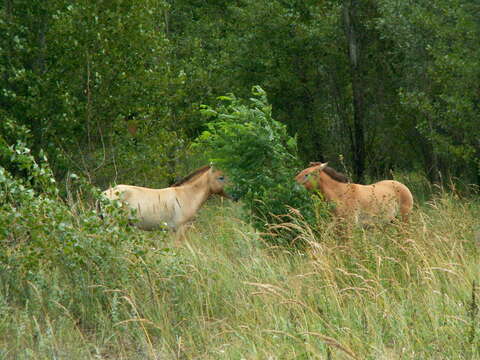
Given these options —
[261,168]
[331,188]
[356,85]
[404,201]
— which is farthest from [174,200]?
[356,85]

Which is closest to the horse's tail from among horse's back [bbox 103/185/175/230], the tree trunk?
horse's back [bbox 103/185/175/230]

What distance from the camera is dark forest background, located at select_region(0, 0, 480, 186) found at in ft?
39.6

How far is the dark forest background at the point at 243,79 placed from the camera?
1206cm

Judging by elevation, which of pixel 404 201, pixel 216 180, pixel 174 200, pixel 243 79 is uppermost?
→ pixel 243 79

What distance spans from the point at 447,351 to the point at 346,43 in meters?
14.2

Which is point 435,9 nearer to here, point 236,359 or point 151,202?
point 151,202

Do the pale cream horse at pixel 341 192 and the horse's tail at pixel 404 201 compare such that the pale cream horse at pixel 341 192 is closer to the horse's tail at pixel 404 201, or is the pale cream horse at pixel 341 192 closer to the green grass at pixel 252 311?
the horse's tail at pixel 404 201

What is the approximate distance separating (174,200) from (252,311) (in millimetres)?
4617

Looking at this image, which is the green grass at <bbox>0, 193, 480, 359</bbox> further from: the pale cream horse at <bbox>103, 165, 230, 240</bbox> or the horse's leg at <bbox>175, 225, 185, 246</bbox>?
the pale cream horse at <bbox>103, 165, 230, 240</bbox>

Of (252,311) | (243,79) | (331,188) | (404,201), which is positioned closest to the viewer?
(252,311)

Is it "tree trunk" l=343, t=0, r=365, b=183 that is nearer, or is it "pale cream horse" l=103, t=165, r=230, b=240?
"pale cream horse" l=103, t=165, r=230, b=240

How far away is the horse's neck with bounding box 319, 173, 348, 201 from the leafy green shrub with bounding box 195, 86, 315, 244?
61cm

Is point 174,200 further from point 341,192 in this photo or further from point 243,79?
point 243,79

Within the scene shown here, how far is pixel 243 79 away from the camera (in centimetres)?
1892
